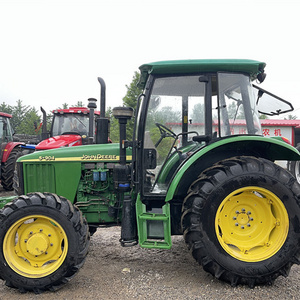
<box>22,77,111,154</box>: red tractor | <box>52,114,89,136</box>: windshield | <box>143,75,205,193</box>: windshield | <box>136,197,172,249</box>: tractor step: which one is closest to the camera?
<box>136,197,172,249</box>: tractor step

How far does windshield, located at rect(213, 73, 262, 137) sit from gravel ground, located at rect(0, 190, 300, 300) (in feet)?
4.91

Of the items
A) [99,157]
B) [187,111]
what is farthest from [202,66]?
[99,157]

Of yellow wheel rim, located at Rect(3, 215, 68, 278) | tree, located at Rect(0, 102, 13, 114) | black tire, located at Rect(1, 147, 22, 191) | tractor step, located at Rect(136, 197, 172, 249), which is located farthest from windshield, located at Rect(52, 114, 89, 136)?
tree, located at Rect(0, 102, 13, 114)

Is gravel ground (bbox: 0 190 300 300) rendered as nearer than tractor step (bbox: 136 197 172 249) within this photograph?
Yes

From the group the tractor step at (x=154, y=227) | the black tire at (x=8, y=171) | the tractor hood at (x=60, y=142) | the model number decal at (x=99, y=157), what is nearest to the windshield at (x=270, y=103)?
the tractor step at (x=154, y=227)

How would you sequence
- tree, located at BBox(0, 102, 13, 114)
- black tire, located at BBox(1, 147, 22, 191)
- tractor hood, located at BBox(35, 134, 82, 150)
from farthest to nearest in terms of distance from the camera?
tree, located at BBox(0, 102, 13, 114), black tire, located at BBox(1, 147, 22, 191), tractor hood, located at BBox(35, 134, 82, 150)

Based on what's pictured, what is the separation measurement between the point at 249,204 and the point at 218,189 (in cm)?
43

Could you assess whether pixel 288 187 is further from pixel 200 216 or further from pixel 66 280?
pixel 66 280

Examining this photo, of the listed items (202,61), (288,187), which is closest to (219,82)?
(202,61)

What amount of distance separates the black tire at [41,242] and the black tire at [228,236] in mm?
1093

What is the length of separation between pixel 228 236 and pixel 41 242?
1819 mm

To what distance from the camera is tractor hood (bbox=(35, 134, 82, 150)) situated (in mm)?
7459

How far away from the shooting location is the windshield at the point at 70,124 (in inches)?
332

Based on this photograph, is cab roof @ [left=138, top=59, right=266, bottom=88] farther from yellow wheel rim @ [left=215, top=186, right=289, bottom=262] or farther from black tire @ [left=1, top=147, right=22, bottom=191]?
black tire @ [left=1, top=147, right=22, bottom=191]
